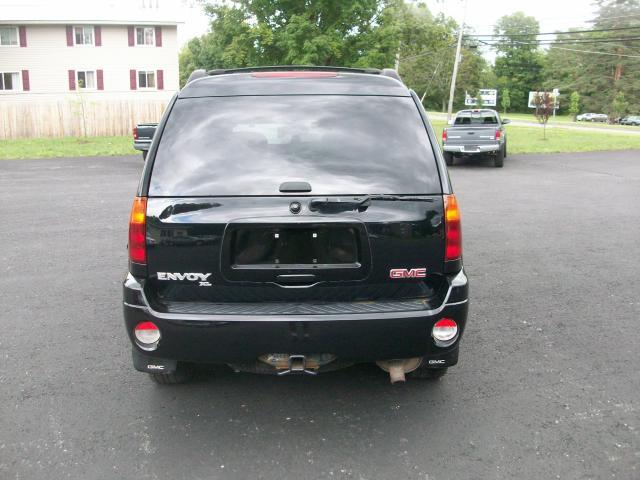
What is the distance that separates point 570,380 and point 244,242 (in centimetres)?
233

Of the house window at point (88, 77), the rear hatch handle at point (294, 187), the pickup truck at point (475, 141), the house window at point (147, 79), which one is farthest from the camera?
the house window at point (147, 79)

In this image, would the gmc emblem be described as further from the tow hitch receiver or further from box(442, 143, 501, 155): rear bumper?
box(442, 143, 501, 155): rear bumper

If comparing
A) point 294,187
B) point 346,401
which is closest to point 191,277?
point 294,187

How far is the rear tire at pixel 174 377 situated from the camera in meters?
3.90

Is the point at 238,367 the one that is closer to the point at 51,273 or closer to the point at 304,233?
the point at 304,233

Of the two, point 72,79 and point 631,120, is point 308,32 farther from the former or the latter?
point 631,120

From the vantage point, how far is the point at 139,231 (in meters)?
3.28

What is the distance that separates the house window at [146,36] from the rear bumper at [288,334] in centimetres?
4218

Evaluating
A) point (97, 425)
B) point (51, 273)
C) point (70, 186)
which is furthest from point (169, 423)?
point (70, 186)

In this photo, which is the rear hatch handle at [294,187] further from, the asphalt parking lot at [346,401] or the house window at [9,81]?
the house window at [9,81]

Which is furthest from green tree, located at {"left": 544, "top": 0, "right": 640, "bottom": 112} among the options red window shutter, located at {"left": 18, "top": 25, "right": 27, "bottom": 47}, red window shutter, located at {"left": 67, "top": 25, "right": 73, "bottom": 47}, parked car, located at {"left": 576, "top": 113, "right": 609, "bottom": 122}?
red window shutter, located at {"left": 18, "top": 25, "right": 27, "bottom": 47}

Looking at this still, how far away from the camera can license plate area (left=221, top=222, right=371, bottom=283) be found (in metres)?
3.22

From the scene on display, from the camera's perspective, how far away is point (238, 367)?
352cm

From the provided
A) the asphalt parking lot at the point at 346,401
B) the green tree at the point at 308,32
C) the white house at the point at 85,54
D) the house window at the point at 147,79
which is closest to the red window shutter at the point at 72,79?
the white house at the point at 85,54
